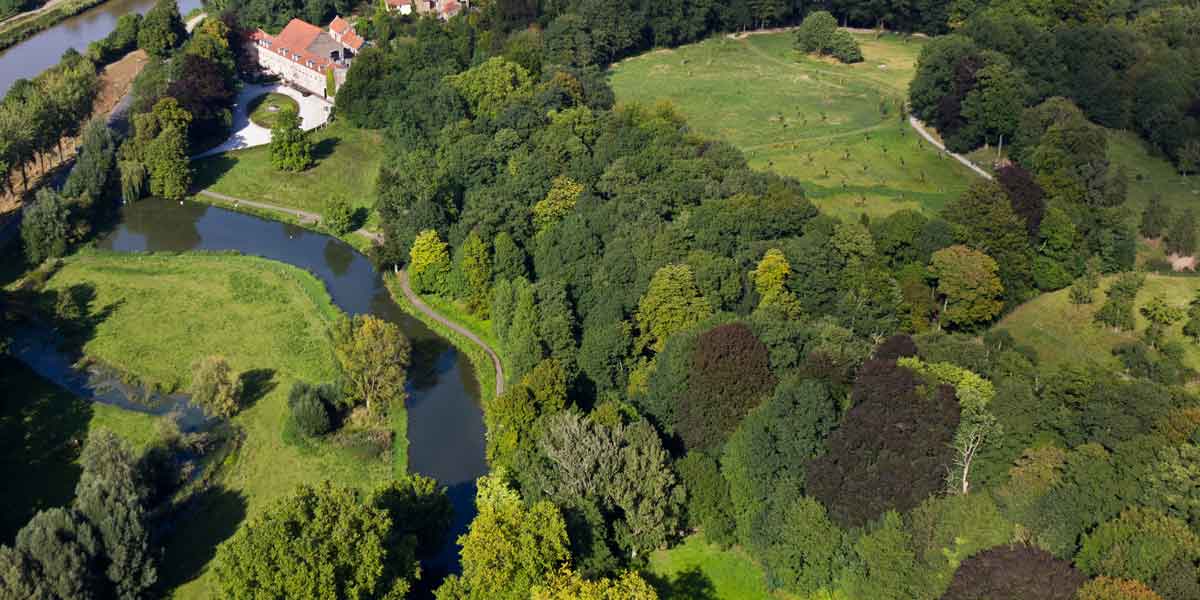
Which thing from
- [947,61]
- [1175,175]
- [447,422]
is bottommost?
[447,422]

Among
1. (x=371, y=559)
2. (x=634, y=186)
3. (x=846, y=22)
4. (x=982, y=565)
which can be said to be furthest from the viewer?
(x=846, y=22)

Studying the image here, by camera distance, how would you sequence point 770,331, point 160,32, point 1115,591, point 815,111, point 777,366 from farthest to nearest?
point 160,32
point 815,111
point 770,331
point 777,366
point 1115,591

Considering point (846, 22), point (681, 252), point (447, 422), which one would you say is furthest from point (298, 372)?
point (846, 22)

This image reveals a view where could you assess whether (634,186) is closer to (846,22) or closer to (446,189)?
(446,189)

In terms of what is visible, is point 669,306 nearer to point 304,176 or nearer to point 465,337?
point 465,337

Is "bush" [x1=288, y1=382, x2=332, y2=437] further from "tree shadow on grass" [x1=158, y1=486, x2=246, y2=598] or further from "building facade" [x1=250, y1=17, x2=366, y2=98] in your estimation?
"building facade" [x1=250, y1=17, x2=366, y2=98]

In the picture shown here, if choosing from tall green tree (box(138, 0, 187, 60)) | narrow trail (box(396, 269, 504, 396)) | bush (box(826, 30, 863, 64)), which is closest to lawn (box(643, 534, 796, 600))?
narrow trail (box(396, 269, 504, 396))

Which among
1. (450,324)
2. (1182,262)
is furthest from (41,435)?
(1182,262)
